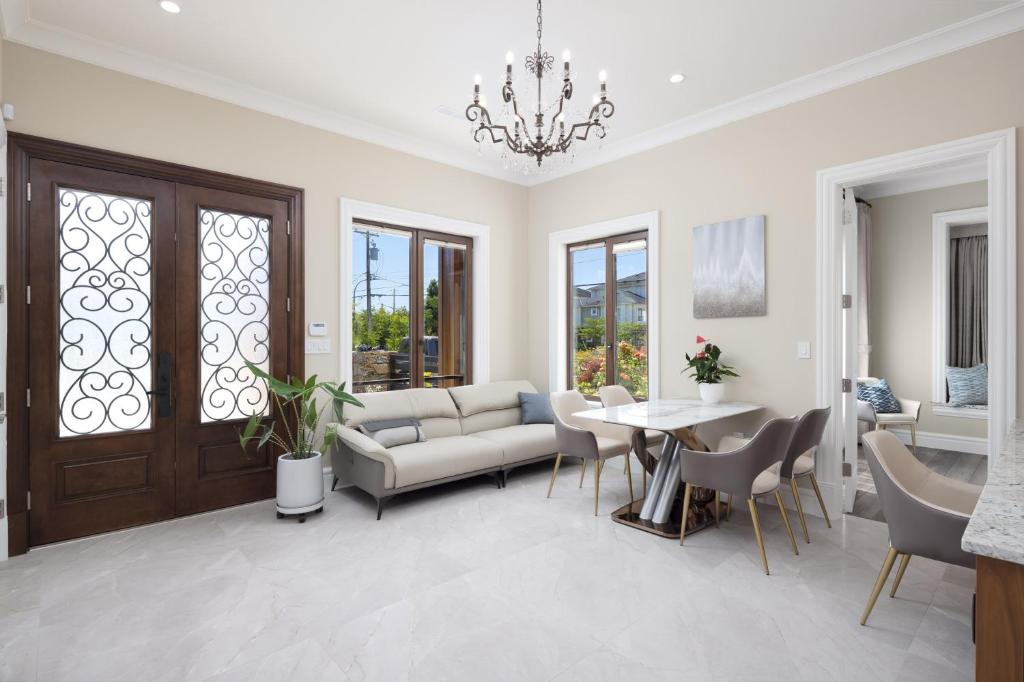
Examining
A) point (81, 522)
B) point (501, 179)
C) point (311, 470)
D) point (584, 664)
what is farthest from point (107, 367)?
point (501, 179)

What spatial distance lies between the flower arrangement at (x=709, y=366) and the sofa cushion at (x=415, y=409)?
2154 millimetres

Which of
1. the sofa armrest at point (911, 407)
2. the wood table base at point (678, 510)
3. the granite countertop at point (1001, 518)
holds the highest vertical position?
the granite countertop at point (1001, 518)

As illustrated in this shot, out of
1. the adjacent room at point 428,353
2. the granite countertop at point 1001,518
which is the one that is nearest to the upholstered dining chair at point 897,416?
the adjacent room at point 428,353

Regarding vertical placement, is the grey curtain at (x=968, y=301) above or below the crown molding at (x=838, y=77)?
below

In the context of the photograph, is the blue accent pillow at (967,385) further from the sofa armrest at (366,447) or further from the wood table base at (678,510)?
the sofa armrest at (366,447)

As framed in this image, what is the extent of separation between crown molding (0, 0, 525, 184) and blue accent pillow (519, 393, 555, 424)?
247 cm

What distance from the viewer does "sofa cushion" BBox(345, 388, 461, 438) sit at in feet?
14.0

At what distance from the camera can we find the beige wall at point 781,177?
3.15 meters

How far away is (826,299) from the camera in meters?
3.70

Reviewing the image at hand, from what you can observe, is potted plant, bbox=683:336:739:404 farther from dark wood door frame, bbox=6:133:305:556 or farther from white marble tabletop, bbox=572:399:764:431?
dark wood door frame, bbox=6:133:305:556

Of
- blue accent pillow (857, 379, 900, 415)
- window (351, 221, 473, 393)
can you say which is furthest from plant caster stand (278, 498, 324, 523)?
blue accent pillow (857, 379, 900, 415)

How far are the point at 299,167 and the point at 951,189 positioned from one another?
668 cm

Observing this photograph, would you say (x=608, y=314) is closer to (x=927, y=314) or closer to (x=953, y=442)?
(x=927, y=314)

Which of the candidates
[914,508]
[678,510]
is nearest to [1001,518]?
[914,508]
